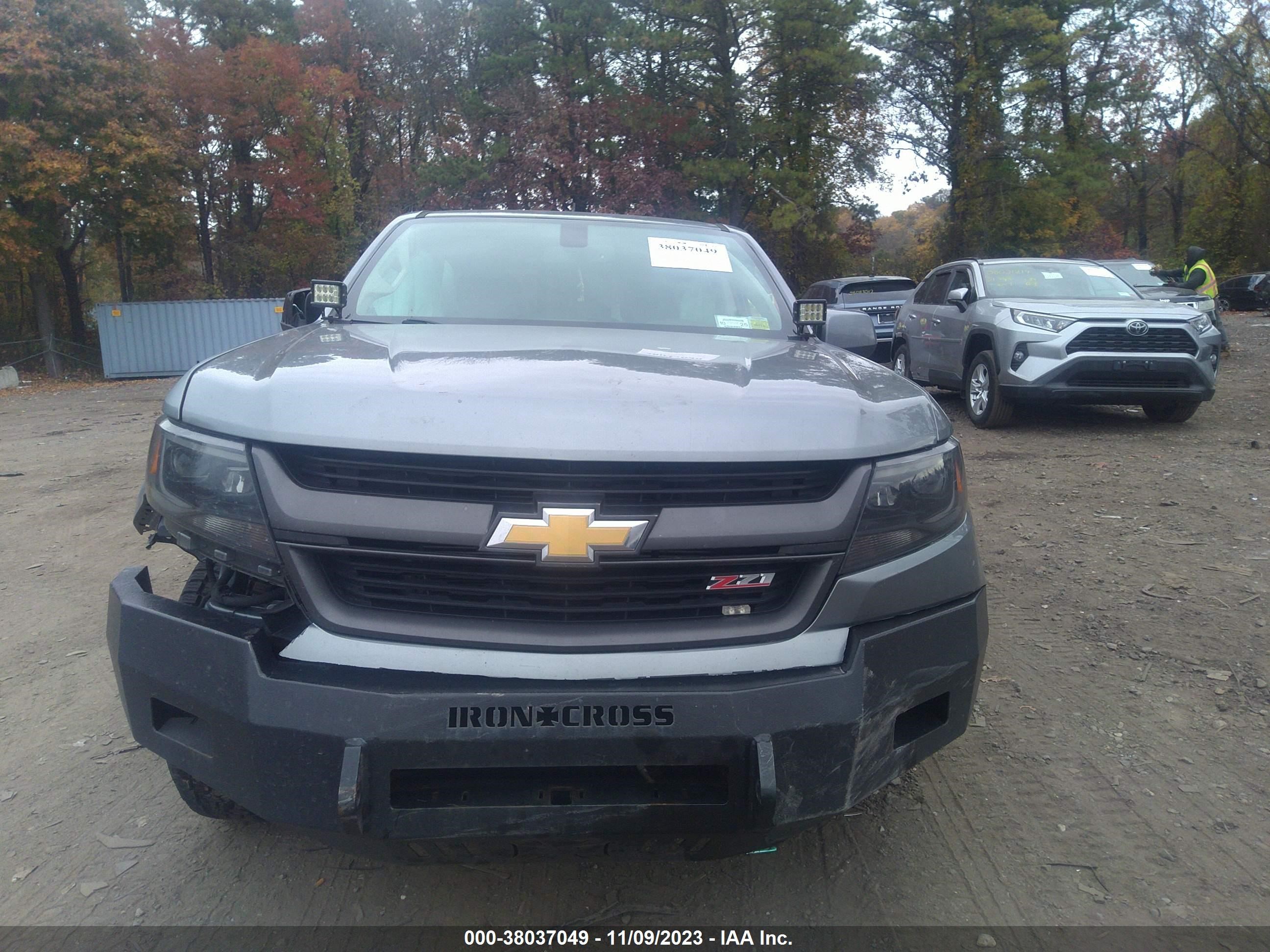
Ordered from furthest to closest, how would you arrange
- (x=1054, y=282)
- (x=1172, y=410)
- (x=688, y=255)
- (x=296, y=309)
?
1. (x=1054, y=282)
2. (x=1172, y=410)
3. (x=688, y=255)
4. (x=296, y=309)

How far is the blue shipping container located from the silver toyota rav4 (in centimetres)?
1945

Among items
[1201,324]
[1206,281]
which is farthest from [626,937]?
[1206,281]

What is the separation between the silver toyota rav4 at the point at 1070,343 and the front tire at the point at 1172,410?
1cm

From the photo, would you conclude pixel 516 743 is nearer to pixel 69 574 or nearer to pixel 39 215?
pixel 69 574

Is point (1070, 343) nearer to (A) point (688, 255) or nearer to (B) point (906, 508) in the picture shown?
(A) point (688, 255)

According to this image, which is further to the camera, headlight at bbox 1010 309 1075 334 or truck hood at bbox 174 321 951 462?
headlight at bbox 1010 309 1075 334

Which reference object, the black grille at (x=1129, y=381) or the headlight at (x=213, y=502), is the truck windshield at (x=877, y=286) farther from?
the headlight at (x=213, y=502)

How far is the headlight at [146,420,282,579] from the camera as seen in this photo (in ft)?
6.17

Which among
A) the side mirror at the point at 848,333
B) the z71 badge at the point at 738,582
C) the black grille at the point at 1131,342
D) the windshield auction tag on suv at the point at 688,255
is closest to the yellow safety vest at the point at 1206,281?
the black grille at the point at 1131,342

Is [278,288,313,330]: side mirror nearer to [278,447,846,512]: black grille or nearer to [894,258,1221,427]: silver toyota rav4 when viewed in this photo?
[278,447,846,512]: black grille

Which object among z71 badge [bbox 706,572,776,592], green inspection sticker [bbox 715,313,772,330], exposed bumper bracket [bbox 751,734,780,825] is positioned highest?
green inspection sticker [bbox 715,313,772,330]

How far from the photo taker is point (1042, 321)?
8.55 m

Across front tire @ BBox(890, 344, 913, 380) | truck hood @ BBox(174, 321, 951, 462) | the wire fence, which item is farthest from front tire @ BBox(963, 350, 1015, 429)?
the wire fence

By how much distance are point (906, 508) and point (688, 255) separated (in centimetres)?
183
